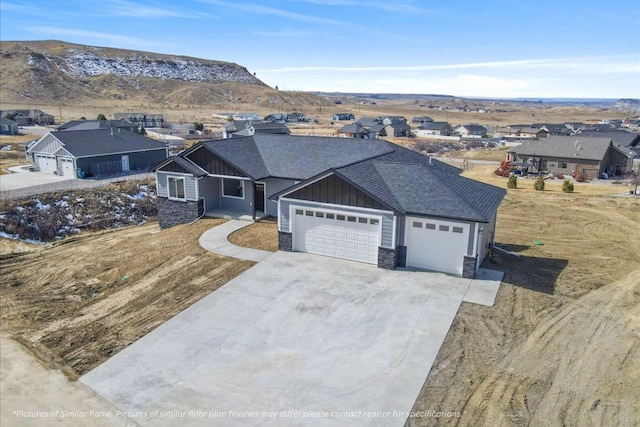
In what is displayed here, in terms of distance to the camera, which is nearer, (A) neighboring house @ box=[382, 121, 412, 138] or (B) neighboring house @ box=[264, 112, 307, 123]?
(A) neighboring house @ box=[382, 121, 412, 138]

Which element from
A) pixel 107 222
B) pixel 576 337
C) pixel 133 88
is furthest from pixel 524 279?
pixel 133 88

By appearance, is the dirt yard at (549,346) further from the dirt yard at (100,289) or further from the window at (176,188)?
the window at (176,188)

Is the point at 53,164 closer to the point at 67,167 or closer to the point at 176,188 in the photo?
the point at 67,167

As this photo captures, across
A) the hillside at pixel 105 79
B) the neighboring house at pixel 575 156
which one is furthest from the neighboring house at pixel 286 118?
the neighboring house at pixel 575 156

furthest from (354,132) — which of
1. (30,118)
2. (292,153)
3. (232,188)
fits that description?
(30,118)

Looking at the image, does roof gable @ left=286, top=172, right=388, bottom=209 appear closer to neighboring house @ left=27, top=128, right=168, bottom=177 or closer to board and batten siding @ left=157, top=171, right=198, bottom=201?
board and batten siding @ left=157, top=171, right=198, bottom=201

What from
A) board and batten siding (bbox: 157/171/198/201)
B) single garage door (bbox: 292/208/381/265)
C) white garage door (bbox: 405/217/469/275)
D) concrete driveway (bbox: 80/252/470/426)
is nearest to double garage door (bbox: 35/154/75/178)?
board and batten siding (bbox: 157/171/198/201)

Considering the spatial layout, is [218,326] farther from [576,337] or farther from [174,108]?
[174,108]
